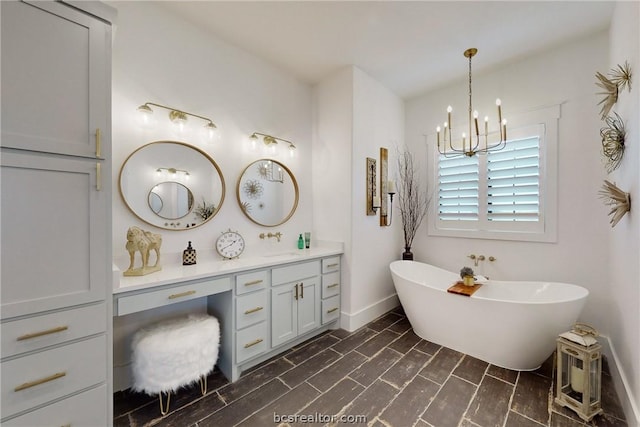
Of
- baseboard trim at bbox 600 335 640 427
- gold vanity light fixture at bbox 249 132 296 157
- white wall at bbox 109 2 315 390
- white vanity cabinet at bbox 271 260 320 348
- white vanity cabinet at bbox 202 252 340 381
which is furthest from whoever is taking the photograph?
gold vanity light fixture at bbox 249 132 296 157

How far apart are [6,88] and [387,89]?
11.3 feet

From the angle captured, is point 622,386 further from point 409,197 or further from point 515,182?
point 409,197

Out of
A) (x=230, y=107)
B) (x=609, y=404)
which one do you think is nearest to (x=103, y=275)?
(x=230, y=107)

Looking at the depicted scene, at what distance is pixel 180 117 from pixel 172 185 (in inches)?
22.8

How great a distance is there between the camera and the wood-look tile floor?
5.30ft

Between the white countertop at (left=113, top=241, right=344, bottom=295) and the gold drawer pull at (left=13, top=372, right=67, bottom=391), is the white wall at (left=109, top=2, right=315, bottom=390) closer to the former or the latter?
the white countertop at (left=113, top=241, right=344, bottom=295)

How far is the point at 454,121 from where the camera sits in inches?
129

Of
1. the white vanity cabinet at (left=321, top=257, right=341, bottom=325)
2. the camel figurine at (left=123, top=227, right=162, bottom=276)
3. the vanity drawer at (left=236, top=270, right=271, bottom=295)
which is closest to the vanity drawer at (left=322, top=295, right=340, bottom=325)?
the white vanity cabinet at (left=321, top=257, right=341, bottom=325)

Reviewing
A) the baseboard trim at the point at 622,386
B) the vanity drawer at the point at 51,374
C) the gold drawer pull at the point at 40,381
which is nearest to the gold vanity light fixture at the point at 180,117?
the vanity drawer at the point at 51,374

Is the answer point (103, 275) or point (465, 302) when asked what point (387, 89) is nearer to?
point (465, 302)

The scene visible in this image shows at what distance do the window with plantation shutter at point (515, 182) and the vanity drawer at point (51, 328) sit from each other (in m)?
3.63

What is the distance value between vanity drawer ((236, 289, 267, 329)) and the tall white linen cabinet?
2.72ft

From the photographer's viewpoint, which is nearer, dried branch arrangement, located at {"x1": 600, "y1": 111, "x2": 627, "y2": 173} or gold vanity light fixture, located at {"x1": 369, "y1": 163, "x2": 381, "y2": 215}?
dried branch arrangement, located at {"x1": 600, "y1": 111, "x2": 627, "y2": 173}

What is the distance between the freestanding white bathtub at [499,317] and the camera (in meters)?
1.92
